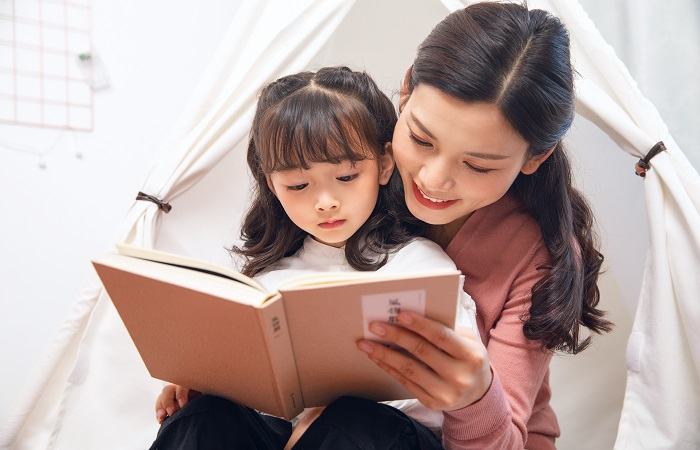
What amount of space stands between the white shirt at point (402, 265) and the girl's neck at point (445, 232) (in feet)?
0.25

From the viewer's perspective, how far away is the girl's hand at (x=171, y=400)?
107 centimetres

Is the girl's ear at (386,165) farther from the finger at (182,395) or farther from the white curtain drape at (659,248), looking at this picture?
the finger at (182,395)

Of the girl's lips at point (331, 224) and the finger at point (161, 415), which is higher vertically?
the girl's lips at point (331, 224)

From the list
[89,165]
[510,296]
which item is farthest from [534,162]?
[89,165]

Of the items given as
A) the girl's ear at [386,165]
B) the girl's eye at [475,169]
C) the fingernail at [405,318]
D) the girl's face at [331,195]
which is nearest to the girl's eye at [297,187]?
the girl's face at [331,195]

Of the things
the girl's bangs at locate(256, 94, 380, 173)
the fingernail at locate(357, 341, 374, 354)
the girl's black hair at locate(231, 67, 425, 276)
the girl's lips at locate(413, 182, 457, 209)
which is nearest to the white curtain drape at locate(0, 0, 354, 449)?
the girl's black hair at locate(231, 67, 425, 276)

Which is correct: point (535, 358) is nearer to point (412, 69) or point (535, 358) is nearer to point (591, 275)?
point (591, 275)

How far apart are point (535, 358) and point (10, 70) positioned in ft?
Result: 5.09

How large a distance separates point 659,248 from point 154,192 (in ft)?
3.55

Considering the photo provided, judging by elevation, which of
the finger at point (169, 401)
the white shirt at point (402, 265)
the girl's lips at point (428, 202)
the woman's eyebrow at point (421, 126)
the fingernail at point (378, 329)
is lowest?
the finger at point (169, 401)

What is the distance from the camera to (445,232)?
1231mm

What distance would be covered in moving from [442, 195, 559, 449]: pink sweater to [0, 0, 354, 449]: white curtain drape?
56 cm

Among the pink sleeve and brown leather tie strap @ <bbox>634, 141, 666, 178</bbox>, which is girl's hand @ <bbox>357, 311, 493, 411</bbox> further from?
brown leather tie strap @ <bbox>634, 141, 666, 178</bbox>

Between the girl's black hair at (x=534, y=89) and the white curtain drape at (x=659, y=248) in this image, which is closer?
the girl's black hair at (x=534, y=89)
